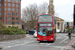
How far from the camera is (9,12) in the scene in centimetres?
8350

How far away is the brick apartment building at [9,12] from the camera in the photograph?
8237 centimetres

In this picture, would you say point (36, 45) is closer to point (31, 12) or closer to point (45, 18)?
point (45, 18)

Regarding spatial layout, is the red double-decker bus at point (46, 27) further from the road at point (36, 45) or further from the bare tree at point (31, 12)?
the bare tree at point (31, 12)

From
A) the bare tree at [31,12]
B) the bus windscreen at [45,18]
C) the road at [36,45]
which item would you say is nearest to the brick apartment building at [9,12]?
the bare tree at [31,12]

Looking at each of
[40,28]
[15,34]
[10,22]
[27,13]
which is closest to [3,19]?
[10,22]

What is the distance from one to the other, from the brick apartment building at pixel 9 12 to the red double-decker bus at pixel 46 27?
64218 millimetres

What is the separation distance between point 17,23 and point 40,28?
219 ft

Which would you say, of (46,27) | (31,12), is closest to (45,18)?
(46,27)

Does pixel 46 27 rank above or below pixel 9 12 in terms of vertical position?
below

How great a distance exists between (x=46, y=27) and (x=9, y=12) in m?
65.5

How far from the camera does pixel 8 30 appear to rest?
28766mm

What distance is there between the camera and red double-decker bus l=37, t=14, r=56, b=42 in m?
20.5

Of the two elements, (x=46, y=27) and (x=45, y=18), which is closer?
(x=45, y=18)

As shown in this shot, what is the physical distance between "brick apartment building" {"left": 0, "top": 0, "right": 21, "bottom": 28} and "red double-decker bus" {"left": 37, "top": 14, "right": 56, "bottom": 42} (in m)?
64.2
